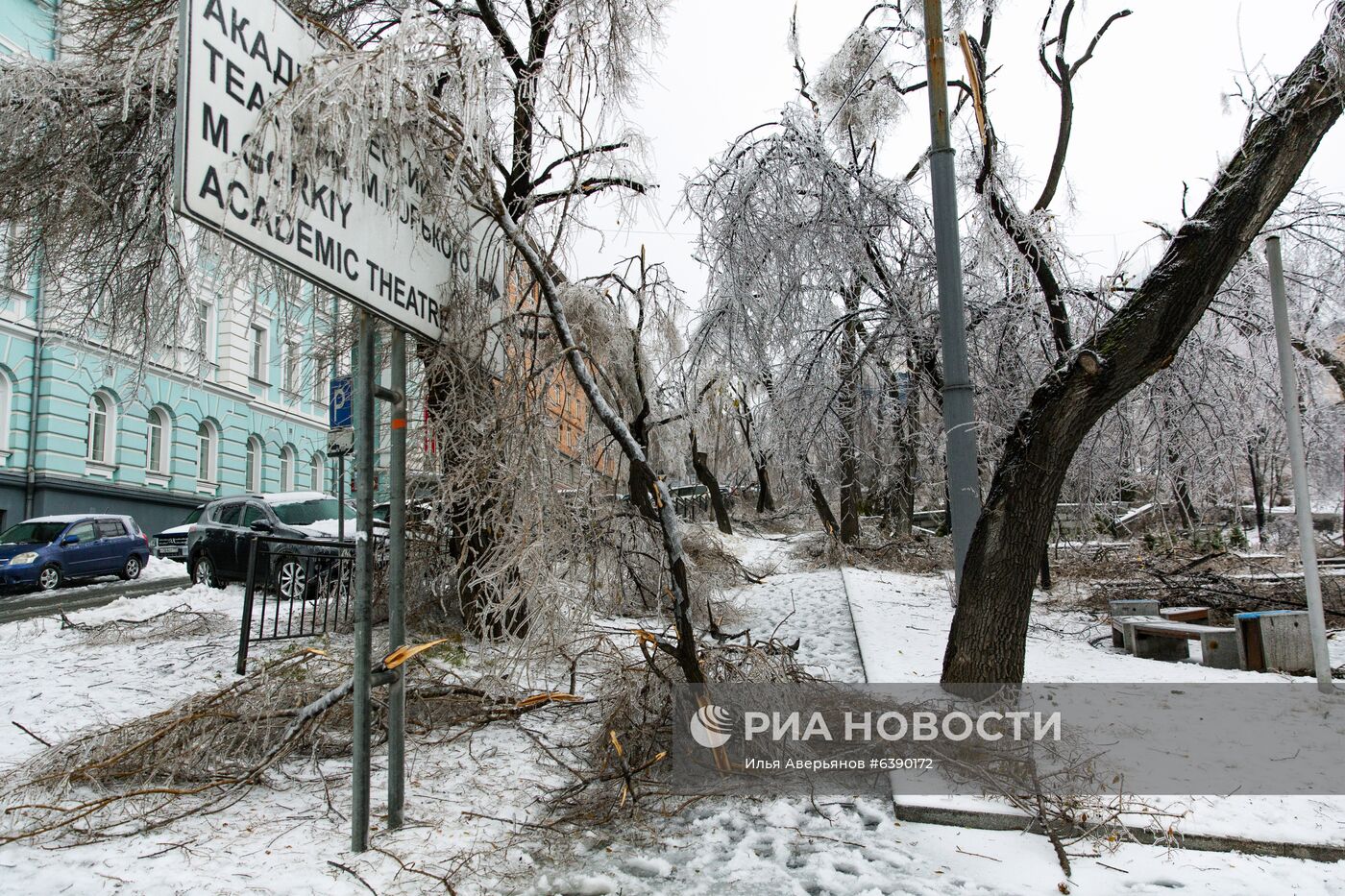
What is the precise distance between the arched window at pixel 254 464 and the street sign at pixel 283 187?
2598 cm

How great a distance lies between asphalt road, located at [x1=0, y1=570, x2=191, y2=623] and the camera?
10572 mm

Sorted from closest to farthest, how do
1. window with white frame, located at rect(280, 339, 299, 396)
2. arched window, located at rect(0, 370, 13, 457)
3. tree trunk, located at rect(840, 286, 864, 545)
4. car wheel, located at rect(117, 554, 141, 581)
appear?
1. window with white frame, located at rect(280, 339, 299, 396)
2. tree trunk, located at rect(840, 286, 864, 545)
3. car wheel, located at rect(117, 554, 141, 581)
4. arched window, located at rect(0, 370, 13, 457)

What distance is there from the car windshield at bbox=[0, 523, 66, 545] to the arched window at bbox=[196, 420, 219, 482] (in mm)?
9214

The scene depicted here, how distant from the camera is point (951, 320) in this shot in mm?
5434

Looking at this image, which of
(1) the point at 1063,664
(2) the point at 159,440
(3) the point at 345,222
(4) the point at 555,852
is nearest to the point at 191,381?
(2) the point at 159,440

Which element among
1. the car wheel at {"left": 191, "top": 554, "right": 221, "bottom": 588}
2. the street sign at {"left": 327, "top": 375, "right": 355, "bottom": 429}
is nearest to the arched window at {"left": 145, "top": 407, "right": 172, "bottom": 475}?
the car wheel at {"left": 191, "top": 554, "right": 221, "bottom": 588}

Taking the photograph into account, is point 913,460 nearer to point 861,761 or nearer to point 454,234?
point 861,761

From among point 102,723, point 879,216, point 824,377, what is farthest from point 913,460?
point 102,723

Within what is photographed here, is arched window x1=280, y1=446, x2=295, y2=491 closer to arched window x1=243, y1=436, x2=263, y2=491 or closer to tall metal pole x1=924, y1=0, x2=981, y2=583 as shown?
arched window x1=243, y1=436, x2=263, y2=491

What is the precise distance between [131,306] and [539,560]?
202 inches

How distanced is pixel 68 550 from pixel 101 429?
791 centimetres

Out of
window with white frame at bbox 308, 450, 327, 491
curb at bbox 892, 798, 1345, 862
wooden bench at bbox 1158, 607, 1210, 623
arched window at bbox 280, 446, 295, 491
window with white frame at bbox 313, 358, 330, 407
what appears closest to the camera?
curb at bbox 892, 798, 1345, 862

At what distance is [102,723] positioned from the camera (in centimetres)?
427

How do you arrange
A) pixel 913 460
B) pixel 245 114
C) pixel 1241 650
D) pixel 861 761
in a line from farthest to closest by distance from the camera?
pixel 913 460 → pixel 1241 650 → pixel 861 761 → pixel 245 114
